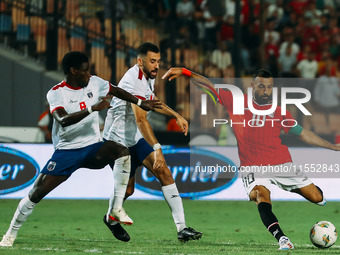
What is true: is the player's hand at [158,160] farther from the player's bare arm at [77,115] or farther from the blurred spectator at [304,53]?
the blurred spectator at [304,53]

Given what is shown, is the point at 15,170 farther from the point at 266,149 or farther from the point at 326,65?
the point at 326,65

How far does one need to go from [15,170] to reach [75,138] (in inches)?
222

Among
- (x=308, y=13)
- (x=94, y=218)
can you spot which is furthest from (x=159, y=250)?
(x=308, y=13)

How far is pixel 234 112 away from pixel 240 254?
8.48 ft

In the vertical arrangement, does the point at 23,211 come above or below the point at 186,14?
below

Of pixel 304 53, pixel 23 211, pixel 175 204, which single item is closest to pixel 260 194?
pixel 175 204

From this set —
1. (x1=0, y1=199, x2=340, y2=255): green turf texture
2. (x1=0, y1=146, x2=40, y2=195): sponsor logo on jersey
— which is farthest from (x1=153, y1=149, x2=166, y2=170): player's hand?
(x1=0, y1=146, x2=40, y2=195): sponsor logo on jersey

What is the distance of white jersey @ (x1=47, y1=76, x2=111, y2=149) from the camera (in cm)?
898

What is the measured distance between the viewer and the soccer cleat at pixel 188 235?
9273 mm

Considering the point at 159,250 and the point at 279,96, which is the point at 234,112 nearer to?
the point at 159,250

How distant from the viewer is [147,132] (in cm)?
944

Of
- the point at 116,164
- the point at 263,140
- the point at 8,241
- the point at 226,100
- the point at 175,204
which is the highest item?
the point at 226,100

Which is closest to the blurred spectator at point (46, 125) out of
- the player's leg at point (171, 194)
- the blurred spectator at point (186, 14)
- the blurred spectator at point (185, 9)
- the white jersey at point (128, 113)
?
the blurred spectator at point (186, 14)

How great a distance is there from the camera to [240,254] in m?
8.54
